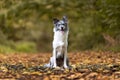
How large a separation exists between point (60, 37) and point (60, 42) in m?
0.17

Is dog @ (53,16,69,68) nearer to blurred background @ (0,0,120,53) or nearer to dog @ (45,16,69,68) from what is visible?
dog @ (45,16,69,68)

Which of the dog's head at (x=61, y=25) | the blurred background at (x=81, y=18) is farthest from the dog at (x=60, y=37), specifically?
the blurred background at (x=81, y=18)

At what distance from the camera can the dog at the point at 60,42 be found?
33.7 ft

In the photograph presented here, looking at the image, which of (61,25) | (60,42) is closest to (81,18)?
(60,42)

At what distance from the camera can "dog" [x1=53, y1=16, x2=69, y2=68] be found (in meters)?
10.2

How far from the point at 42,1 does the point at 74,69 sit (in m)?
14.0

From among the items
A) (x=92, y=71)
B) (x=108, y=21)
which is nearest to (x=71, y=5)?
(x=108, y=21)

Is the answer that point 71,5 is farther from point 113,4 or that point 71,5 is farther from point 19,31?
point 19,31

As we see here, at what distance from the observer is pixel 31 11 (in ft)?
85.7

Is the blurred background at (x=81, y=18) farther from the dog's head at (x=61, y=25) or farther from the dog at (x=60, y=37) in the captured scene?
the dog's head at (x=61, y=25)

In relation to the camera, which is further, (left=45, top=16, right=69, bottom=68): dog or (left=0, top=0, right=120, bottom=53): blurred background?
(left=0, top=0, right=120, bottom=53): blurred background

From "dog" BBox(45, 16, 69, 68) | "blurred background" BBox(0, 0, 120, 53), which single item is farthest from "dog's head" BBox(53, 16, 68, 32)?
"blurred background" BBox(0, 0, 120, 53)

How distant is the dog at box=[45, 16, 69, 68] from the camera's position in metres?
10.3

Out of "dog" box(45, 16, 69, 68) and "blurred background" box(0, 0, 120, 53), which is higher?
"blurred background" box(0, 0, 120, 53)
